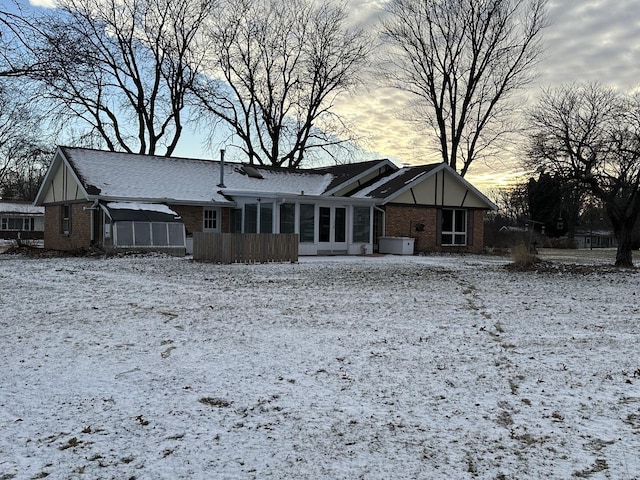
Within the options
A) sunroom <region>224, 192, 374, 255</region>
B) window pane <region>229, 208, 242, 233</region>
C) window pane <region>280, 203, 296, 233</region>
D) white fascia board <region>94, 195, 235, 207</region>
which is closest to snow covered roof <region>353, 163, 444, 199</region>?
sunroom <region>224, 192, 374, 255</region>

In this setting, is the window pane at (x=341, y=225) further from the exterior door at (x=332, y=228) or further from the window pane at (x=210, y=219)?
the window pane at (x=210, y=219)

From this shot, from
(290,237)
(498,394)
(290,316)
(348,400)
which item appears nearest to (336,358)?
(348,400)

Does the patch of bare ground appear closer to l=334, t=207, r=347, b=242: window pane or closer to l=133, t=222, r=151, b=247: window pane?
l=334, t=207, r=347, b=242: window pane

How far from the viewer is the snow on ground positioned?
3.65 meters

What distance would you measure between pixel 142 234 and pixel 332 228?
7625 mm

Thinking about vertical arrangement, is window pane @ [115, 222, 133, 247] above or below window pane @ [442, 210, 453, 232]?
below

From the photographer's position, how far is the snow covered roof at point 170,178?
23.7m

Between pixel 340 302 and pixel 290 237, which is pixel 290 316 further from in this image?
pixel 290 237

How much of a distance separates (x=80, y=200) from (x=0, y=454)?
21737mm

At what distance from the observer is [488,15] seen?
114ft

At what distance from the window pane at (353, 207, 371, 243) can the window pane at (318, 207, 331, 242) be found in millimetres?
1304

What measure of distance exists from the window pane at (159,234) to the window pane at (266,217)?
3883 millimetres

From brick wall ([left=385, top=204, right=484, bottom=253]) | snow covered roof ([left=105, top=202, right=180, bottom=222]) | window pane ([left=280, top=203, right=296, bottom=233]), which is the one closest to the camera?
snow covered roof ([left=105, top=202, right=180, bottom=222])

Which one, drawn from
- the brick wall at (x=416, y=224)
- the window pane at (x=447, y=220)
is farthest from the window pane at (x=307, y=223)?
the window pane at (x=447, y=220)
